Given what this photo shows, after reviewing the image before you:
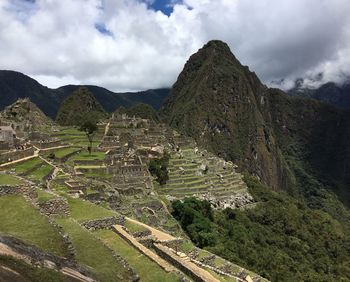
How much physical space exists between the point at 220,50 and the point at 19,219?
182 metres

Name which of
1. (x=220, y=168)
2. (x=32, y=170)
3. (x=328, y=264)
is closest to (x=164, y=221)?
(x=32, y=170)

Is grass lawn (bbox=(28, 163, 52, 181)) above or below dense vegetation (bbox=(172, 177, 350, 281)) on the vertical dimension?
above

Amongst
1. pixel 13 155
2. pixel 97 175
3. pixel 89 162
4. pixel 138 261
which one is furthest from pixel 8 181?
pixel 89 162

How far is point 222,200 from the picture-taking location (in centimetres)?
4944

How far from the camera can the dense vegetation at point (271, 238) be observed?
34.1 meters

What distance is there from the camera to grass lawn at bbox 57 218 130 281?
35.6ft

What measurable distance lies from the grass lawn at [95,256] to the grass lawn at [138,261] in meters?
1.24

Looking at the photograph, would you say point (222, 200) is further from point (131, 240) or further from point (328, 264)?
point (131, 240)

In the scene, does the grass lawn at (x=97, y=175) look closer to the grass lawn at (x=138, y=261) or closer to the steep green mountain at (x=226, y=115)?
the grass lawn at (x=138, y=261)

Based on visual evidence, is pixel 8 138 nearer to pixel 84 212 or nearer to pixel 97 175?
pixel 97 175

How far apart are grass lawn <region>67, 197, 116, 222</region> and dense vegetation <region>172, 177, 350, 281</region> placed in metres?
15.2

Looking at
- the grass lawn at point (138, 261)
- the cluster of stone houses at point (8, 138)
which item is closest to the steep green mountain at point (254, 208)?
the grass lawn at point (138, 261)

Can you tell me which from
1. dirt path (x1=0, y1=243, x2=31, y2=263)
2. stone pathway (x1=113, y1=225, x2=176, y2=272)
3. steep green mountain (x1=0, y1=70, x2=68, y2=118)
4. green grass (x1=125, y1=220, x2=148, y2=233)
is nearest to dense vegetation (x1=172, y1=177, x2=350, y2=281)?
green grass (x1=125, y1=220, x2=148, y2=233)

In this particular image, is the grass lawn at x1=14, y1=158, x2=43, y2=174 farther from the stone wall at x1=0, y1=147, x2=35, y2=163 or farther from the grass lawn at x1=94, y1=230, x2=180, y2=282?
the grass lawn at x1=94, y1=230, x2=180, y2=282
